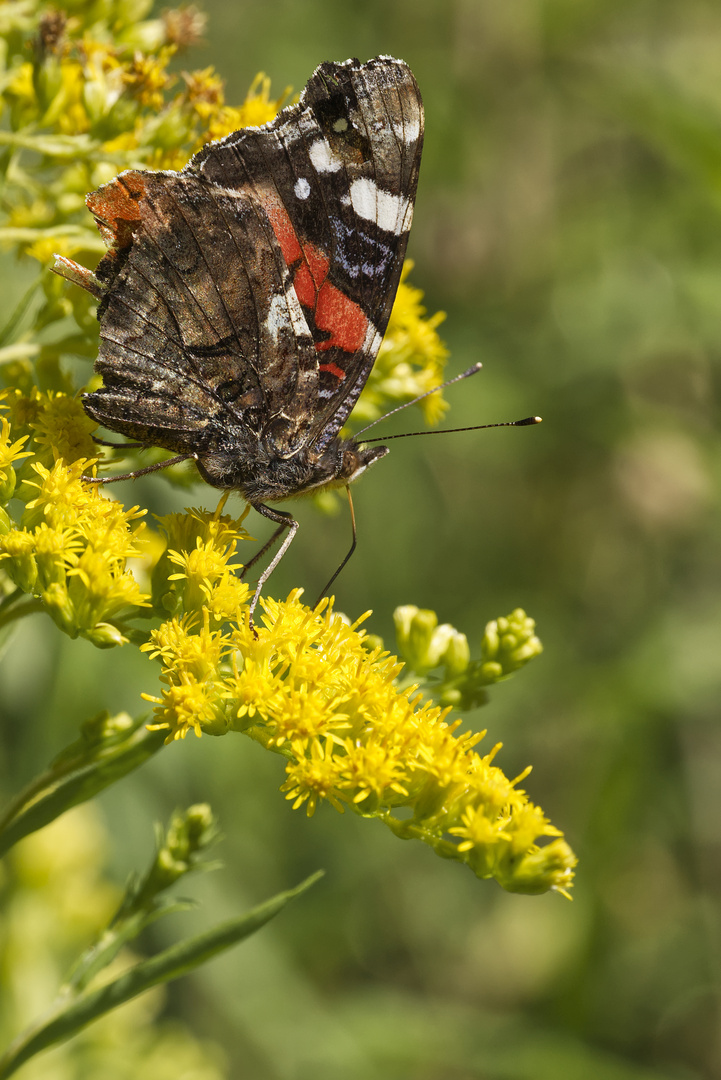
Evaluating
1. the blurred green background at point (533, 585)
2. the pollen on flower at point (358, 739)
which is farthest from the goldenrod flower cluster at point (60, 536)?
the blurred green background at point (533, 585)

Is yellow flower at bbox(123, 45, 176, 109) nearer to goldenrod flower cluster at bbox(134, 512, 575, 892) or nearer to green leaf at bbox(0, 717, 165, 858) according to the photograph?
goldenrod flower cluster at bbox(134, 512, 575, 892)

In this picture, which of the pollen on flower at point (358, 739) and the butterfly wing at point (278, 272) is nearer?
the pollen on flower at point (358, 739)

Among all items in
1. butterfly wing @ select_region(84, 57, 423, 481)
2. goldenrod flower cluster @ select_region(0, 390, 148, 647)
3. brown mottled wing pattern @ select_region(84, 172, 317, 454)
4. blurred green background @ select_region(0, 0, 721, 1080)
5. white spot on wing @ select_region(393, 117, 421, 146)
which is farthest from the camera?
blurred green background @ select_region(0, 0, 721, 1080)

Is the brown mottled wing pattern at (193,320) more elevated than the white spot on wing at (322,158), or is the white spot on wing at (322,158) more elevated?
the white spot on wing at (322,158)

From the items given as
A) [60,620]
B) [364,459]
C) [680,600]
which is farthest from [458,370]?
[60,620]

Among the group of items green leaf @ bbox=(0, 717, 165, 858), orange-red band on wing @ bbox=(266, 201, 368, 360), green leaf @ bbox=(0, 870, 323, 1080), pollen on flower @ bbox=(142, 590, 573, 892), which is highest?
orange-red band on wing @ bbox=(266, 201, 368, 360)

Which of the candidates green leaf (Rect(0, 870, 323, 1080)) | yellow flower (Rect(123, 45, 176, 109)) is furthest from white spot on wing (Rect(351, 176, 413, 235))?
green leaf (Rect(0, 870, 323, 1080))

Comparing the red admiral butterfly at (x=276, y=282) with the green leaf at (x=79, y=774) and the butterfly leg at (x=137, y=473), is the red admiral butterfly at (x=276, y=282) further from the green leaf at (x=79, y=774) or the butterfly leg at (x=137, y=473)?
the green leaf at (x=79, y=774)

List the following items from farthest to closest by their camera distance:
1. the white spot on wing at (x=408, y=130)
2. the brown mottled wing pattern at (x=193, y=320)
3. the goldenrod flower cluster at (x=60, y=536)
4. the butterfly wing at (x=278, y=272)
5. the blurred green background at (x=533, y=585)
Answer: the blurred green background at (x=533, y=585)
the white spot on wing at (x=408, y=130)
the butterfly wing at (x=278, y=272)
the brown mottled wing pattern at (x=193, y=320)
the goldenrod flower cluster at (x=60, y=536)

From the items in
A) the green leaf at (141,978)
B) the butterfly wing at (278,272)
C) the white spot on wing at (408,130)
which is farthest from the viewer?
the white spot on wing at (408,130)
